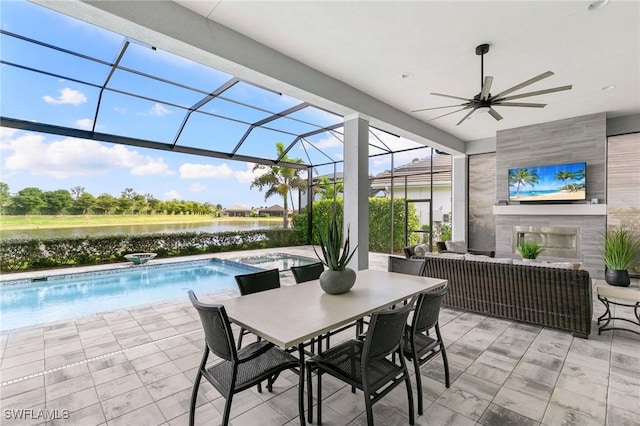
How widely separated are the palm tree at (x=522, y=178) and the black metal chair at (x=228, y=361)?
24.6ft

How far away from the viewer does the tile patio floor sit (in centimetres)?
196

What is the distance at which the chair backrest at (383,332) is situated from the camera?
1.62 meters

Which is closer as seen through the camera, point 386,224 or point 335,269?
point 335,269

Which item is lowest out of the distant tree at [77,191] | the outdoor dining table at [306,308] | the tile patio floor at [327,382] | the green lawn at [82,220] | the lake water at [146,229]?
the tile patio floor at [327,382]

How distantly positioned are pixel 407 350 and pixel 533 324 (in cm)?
253

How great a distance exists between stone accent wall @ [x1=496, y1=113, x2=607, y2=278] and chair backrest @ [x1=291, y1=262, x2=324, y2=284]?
639 centimetres

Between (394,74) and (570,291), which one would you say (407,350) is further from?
(394,74)

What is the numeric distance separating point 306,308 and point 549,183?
7.37 metres

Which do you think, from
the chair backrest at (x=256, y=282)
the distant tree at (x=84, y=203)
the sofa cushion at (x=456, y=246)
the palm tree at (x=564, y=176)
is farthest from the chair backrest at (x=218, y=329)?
the distant tree at (x=84, y=203)

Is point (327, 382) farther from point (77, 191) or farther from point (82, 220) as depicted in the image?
point (77, 191)

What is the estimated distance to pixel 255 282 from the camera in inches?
102

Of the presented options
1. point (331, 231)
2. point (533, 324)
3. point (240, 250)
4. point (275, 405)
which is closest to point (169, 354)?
point (275, 405)

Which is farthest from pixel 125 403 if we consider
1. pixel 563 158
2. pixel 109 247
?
pixel 563 158

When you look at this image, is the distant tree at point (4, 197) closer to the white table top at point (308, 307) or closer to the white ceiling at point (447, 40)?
the white ceiling at point (447, 40)
